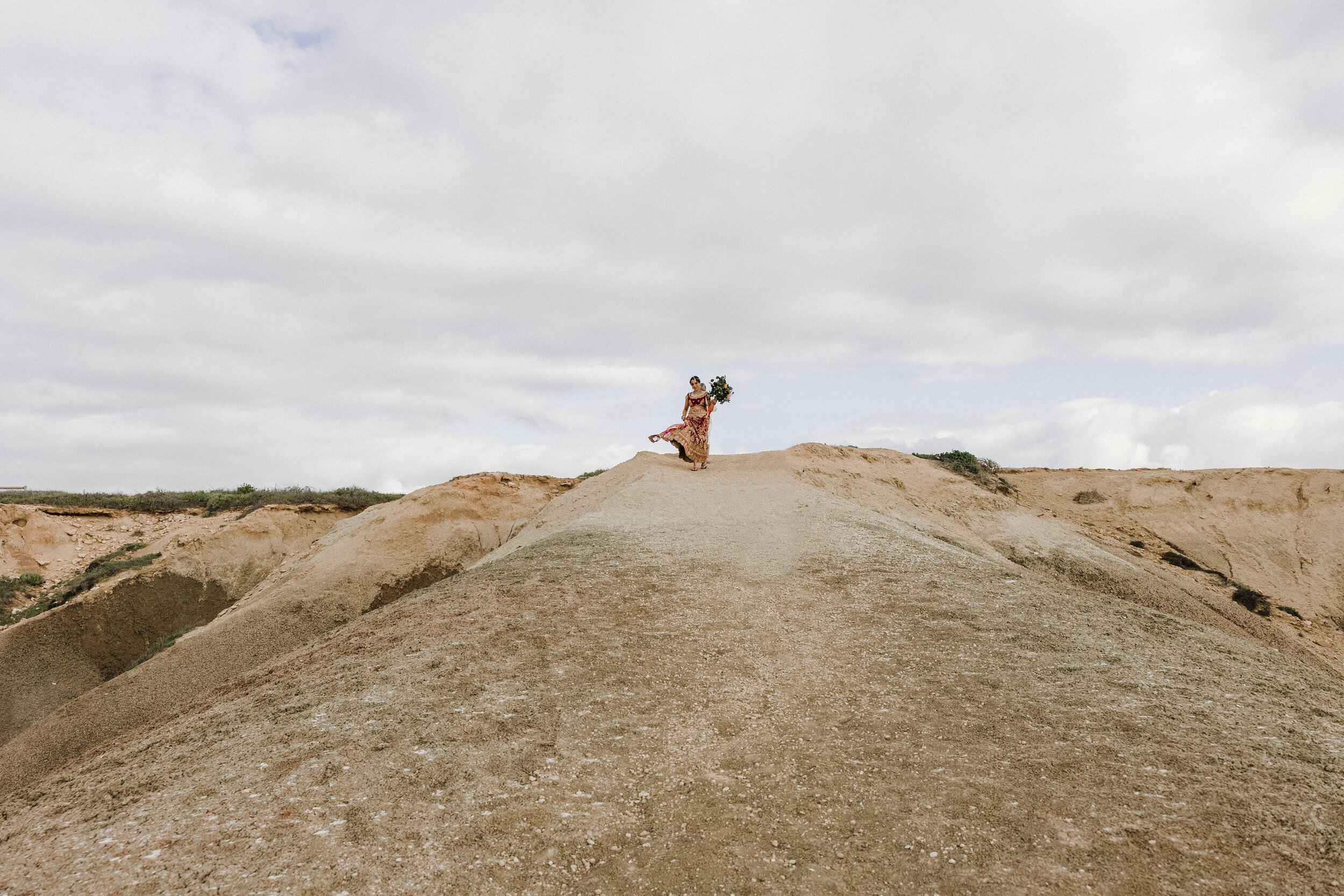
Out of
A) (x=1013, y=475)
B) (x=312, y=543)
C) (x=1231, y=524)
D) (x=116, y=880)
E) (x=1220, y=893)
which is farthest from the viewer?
(x=1013, y=475)

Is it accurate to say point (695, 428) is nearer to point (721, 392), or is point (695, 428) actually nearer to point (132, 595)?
point (721, 392)

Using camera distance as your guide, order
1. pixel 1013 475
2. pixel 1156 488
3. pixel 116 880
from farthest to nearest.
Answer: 1. pixel 1013 475
2. pixel 1156 488
3. pixel 116 880

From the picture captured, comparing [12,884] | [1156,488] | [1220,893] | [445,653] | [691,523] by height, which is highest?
[1156,488]

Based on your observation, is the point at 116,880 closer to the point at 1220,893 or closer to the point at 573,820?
the point at 573,820

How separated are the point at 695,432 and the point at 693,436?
5.3 inches

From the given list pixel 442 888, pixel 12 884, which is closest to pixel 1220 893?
pixel 442 888

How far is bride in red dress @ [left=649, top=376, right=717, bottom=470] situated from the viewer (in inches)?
788

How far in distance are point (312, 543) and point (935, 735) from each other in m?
18.6

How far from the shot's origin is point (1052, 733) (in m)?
6.43

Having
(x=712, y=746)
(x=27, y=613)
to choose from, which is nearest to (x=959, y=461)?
(x=712, y=746)

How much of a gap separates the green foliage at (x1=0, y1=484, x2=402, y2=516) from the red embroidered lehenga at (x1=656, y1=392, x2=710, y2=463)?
10.8 meters

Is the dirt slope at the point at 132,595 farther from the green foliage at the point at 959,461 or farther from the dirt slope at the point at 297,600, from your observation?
the green foliage at the point at 959,461

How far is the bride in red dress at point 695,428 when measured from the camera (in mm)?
20016

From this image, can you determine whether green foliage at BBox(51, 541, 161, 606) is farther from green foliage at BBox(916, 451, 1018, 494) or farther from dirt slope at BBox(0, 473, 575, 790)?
green foliage at BBox(916, 451, 1018, 494)
